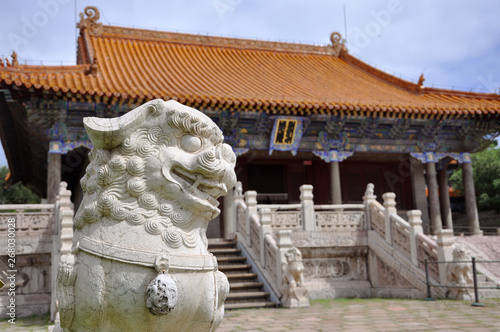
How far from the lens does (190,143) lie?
2.95m

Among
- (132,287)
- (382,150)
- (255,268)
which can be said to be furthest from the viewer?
(382,150)

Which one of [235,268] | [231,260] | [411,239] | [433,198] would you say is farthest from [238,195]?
[433,198]

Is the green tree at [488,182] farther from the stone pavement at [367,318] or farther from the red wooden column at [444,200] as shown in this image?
the stone pavement at [367,318]

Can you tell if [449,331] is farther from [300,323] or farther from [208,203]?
[208,203]

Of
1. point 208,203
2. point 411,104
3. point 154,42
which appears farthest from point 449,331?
point 154,42

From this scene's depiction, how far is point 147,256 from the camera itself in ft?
8.82

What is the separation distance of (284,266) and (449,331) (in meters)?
3.24

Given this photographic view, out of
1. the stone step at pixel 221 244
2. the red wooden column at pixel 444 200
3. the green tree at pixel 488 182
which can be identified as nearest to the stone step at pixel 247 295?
the stone step at pixel 221 244

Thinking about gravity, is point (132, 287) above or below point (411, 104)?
below

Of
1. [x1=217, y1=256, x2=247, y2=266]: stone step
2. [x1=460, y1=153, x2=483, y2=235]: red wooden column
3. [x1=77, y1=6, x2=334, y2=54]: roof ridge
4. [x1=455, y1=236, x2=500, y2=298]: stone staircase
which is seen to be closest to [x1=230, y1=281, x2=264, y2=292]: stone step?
[x1=217, y1=256, x2=247, y2=266]: stone step

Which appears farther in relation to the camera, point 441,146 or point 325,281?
point 441,146

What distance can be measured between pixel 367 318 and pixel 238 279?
2848mm

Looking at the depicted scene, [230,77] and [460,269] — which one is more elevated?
[230,77]

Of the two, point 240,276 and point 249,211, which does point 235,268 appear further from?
A: point 249,211
